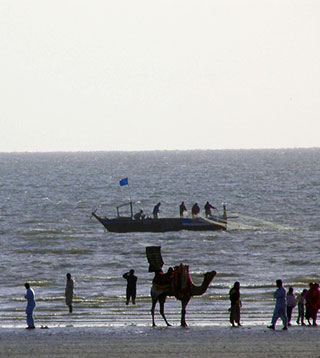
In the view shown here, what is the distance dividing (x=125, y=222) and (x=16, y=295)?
28.3m

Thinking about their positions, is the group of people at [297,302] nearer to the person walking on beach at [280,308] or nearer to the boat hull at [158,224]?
the person walking on beach at [280,308]

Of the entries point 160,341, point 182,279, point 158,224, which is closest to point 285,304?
point 182,279

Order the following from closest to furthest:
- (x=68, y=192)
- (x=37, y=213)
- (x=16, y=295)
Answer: (x=16, y=295), (x=37, y=213), (x=68, y=192)

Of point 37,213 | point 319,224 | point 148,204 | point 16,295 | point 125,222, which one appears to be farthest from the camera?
point 148,204

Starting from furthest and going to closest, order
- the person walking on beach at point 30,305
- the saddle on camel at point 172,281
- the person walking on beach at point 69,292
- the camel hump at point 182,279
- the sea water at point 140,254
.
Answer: the sea water at point 140,254
the person walking on beach at point 69,292
the person walking on beach at point 30,305
the saddle on camel at point 172,281
the camel hump at point 182,279

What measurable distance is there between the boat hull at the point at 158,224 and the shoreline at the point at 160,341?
124ft

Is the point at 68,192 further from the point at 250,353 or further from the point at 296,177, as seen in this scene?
the point at 250,353

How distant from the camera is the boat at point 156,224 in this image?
6312 centimetres

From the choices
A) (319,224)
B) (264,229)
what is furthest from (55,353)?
(319,224)

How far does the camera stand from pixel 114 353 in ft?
69.4

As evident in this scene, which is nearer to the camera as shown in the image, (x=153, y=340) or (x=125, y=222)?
(x=153, y=340)

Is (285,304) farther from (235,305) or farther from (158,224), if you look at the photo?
(158,224)

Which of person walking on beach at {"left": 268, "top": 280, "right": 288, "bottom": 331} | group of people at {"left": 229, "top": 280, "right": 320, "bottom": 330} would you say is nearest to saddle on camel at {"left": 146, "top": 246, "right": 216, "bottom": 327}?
group of people at {"left": 229, "top": 280, "right": 320, "bottom": 330}

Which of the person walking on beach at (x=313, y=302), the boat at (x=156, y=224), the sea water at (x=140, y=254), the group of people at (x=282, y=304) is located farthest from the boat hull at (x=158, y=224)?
the person walking on beach at (x=313, y=302)
